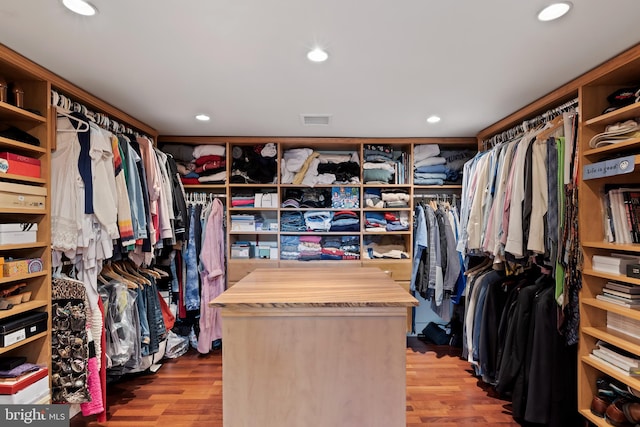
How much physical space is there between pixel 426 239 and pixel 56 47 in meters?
3.00

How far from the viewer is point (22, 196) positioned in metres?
1.70

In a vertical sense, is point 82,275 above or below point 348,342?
above

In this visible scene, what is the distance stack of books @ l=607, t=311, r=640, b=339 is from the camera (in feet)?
5.41

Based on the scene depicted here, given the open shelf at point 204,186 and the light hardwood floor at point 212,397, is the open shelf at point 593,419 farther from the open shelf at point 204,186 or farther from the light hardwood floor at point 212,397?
the open shelf at point 204,186

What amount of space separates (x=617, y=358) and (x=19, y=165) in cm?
323

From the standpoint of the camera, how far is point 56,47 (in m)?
1.60

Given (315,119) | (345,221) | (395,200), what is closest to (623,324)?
(395,200)

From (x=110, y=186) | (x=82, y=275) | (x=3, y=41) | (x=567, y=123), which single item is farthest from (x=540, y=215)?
(x=3, y=41)

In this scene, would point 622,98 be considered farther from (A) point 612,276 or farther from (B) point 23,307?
(B) point 23,307

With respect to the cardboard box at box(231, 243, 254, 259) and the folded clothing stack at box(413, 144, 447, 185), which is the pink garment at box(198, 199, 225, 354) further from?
the folded clothing stack at box(413, 144, 447, 185)

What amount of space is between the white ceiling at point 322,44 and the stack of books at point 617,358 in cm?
152

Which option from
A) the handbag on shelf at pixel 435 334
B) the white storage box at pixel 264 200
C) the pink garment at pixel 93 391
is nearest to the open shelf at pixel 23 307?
the pink garment at pixel 93 391

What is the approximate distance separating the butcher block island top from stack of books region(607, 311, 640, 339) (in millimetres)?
1157

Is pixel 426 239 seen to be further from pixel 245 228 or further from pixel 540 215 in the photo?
pixel 245 228
